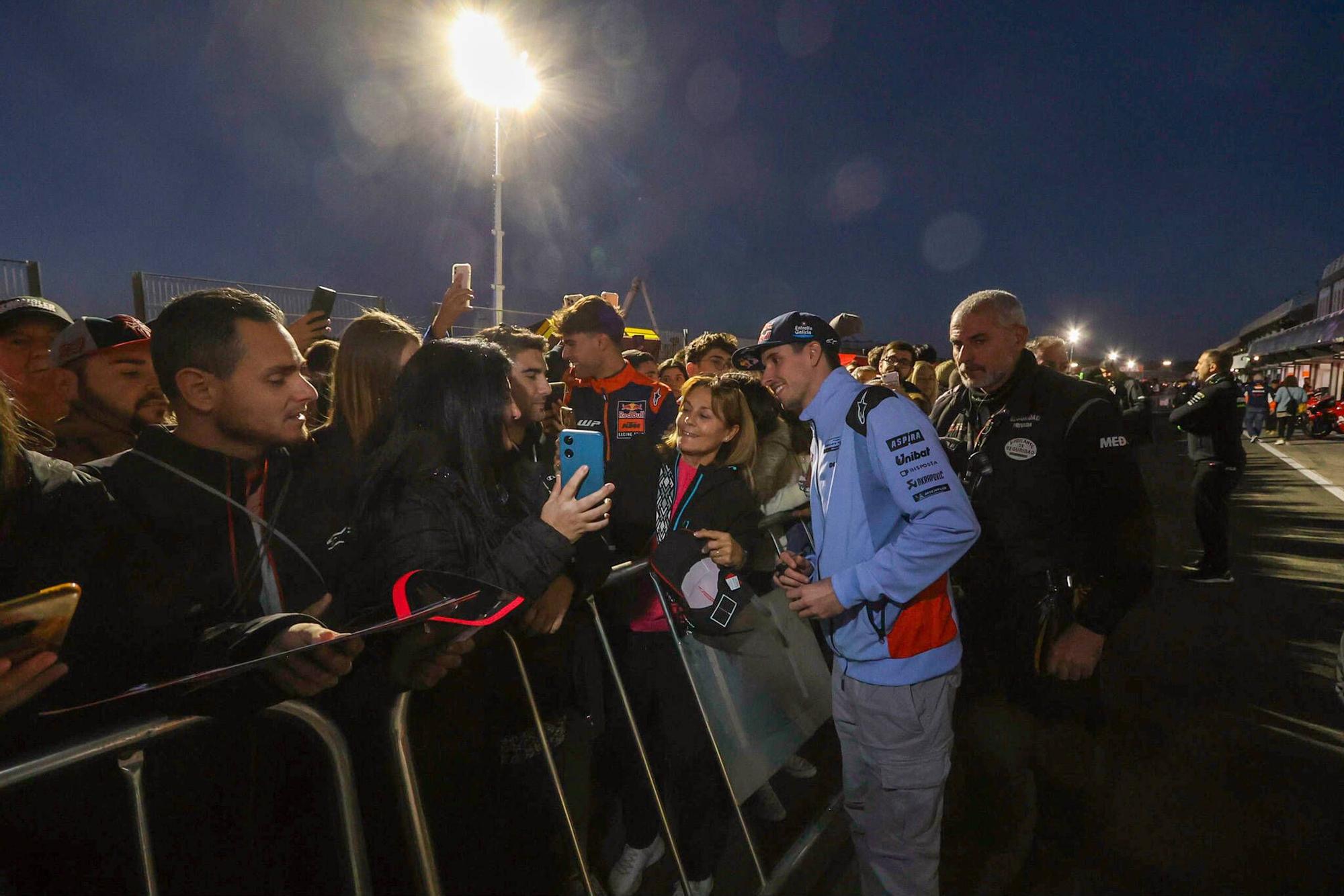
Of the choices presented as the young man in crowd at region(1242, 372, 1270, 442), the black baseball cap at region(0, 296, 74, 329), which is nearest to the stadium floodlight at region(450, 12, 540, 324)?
the black baseball cap at region(0, 296, 74, 329)

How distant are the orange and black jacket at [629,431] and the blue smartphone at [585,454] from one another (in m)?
1.39

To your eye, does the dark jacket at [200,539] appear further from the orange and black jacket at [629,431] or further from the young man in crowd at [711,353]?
the young man in crowd at [711,353]

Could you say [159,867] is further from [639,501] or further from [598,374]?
[598,374]

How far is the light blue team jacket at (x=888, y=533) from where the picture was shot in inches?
79.3

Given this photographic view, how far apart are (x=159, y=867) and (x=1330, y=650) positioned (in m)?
6.64

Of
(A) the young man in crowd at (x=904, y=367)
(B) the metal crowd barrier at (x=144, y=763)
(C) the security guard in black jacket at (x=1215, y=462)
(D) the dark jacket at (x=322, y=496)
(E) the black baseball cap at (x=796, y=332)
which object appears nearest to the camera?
(B) the metal crowd barrier at (x=144, y=763)

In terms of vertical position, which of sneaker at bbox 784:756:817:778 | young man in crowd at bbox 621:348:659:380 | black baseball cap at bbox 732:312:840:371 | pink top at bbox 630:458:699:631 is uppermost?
young man in crowd at bbox 621:348:659:380

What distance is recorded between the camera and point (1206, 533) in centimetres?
633

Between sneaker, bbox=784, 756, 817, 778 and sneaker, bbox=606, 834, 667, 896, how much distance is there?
0.99 metres

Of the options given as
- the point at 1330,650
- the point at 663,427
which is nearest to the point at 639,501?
the point at 663,427

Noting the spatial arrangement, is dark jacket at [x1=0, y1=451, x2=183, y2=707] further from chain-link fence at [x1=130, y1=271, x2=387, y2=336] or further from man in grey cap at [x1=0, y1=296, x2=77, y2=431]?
chain-link fence at [x1=130, y1=271, x2=387, y2=336]

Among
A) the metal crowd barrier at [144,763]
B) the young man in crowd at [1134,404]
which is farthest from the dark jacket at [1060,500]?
the young man in crowd at [1134,404]

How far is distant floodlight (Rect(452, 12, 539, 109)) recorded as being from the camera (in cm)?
972

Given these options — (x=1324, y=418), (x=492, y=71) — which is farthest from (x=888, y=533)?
(x=1324, y=418)
